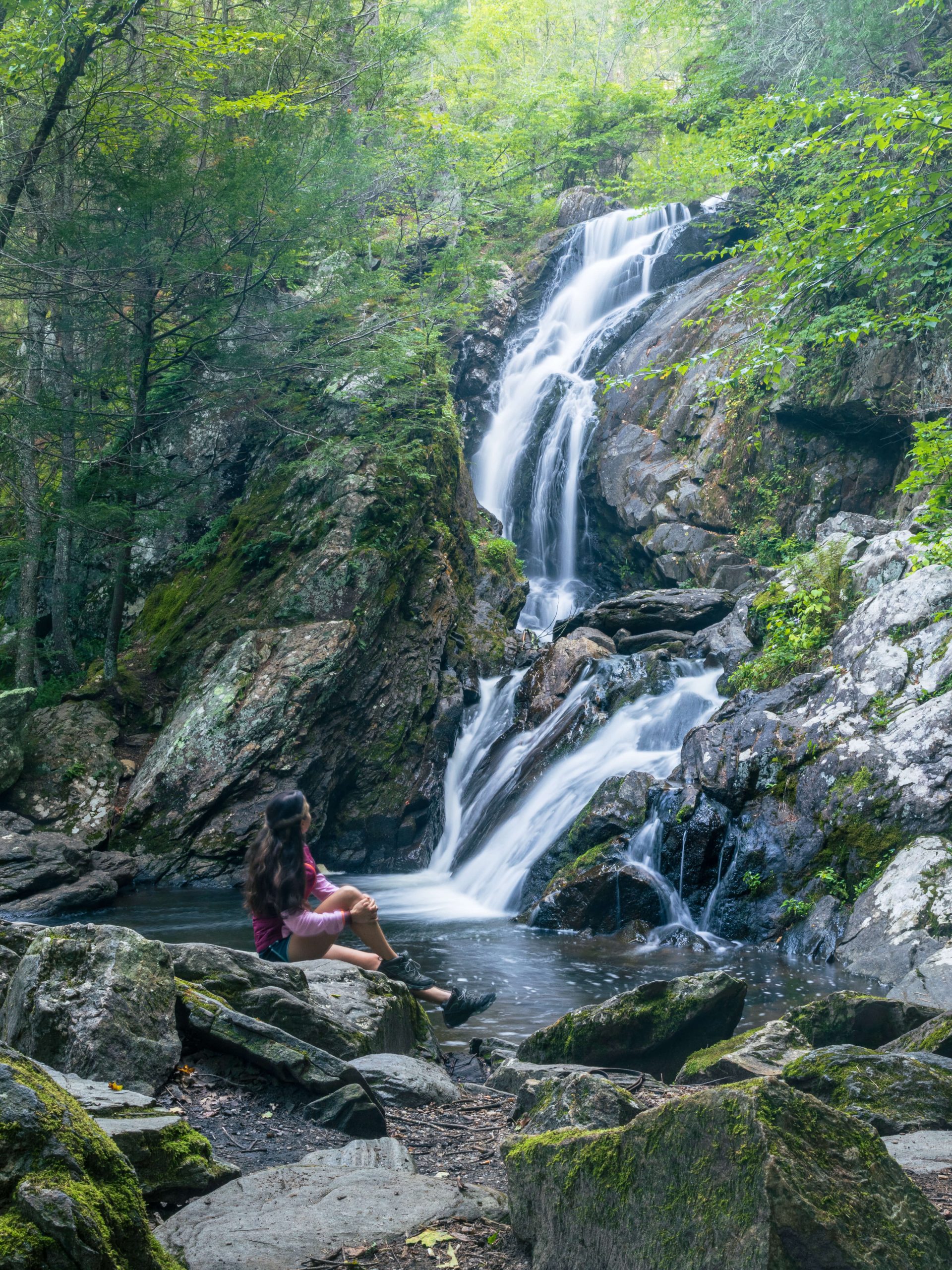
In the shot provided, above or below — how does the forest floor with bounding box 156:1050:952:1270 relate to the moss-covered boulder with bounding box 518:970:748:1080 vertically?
above

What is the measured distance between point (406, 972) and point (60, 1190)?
178 inches

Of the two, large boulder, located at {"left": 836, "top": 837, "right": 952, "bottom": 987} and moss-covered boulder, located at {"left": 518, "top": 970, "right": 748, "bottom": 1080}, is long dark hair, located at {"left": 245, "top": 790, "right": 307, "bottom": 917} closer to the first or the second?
moss-covered boulder, located at {"left": 518, "top": 970, "right": 748, "bottom": 1080}

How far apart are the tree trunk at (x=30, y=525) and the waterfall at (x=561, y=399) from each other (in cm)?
874

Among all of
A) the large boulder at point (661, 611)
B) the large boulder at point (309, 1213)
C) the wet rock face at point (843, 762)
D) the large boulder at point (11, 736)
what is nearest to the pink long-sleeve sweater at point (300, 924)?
the large boulder at point (309, 1213)

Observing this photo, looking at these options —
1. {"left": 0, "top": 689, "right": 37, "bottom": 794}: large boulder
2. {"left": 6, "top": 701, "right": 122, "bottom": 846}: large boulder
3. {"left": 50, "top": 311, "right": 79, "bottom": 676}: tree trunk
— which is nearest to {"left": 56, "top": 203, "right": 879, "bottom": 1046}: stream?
{"left": 6, "top": 701, "right": 122, "bottom": 846}: large boulder

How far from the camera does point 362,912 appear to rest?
539 centimetres

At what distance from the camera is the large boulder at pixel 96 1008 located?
301 cm

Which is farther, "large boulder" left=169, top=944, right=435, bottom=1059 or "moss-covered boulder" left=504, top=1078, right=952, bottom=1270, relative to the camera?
"large boulder" left=169, top=944, right=435, bottom=1059

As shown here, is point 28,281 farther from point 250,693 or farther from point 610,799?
point 610,799

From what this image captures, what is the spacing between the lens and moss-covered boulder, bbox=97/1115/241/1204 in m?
2.32

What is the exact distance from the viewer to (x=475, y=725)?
14.0 m

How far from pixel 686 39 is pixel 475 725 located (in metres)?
21.9

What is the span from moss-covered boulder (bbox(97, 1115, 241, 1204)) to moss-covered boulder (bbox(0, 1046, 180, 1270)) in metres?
0.59

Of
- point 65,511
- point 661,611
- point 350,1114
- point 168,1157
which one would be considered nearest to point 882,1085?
point 350,1114
